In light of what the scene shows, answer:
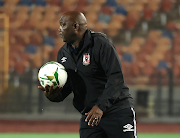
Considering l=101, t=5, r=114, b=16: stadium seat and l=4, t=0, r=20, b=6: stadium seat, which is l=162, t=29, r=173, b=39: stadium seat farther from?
l=4, t=0, r=20, b=6: stadium seat

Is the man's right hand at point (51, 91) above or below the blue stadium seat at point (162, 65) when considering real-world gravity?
below

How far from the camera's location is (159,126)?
326 inches

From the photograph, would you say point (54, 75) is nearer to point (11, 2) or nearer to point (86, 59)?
point (86, 59)

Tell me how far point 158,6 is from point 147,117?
15.6ft

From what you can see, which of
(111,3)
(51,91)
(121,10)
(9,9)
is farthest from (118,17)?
(51,91)

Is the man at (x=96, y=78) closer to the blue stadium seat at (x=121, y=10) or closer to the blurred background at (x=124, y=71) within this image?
the blurred background at (x=124, y=71)

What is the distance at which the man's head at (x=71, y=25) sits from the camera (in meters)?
2.71

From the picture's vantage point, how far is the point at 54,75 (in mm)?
2838

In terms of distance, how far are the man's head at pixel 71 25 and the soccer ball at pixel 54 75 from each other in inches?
11.1

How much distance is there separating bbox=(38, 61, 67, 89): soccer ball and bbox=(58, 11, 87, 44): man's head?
28cm

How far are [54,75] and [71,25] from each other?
1.60 feet

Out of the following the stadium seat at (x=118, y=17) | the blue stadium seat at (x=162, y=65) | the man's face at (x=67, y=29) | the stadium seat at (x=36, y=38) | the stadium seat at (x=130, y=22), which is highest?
the stadium seat at (x=118, y=17)

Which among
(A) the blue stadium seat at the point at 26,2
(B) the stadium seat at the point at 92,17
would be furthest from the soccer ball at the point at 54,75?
(A) the blue stadium seat at the point at 26,2

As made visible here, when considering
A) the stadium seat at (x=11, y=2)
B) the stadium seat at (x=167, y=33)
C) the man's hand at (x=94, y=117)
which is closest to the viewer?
the man's hand at (x=94, y=117)
